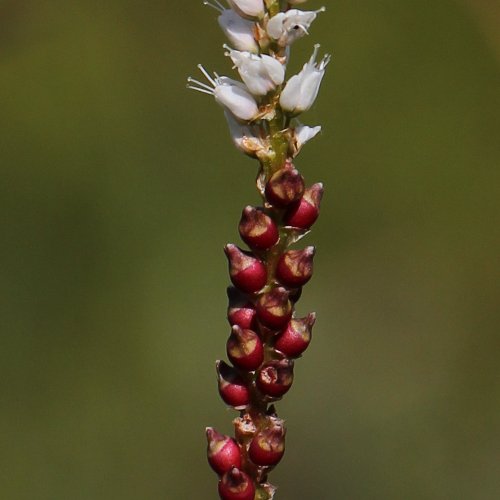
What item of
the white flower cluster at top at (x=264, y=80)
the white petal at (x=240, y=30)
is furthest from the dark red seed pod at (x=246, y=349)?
the white petal at (x=240, y=30)

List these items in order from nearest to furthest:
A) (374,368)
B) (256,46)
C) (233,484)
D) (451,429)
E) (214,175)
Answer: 1. (233,484)
2. (256,46)
3. (451,429)
4. (374,368)
5. (214,175)

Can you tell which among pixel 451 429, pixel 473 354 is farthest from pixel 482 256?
pixel 451 429

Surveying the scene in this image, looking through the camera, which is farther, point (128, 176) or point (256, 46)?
point (128, 176)

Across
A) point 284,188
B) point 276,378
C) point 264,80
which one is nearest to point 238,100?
point 264,80

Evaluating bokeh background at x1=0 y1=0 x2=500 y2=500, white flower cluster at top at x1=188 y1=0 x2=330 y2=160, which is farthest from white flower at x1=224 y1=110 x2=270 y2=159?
bokeh background at x1=0 y1=0 x2=500 y2=500

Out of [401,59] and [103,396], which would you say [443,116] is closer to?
[401,59]

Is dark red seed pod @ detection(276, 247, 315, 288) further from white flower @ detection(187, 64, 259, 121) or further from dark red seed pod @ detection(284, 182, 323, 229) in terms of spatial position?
white flower @ detection(187, 64, 259, 121)
